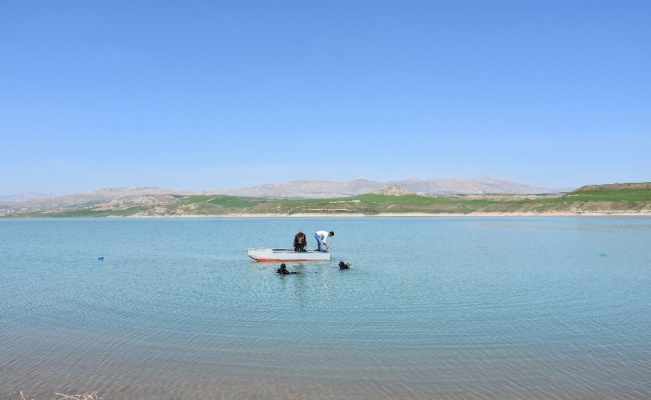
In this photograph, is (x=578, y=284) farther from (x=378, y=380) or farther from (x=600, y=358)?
(x=378, y=380)

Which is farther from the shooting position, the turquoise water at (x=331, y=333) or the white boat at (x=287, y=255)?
the white boat at (x=287, y=255)

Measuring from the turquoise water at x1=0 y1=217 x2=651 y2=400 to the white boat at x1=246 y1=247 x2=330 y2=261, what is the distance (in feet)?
15.5

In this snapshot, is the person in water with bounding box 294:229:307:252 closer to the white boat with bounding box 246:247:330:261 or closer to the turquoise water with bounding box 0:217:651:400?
the white boat with bounding box 246:247:330:261

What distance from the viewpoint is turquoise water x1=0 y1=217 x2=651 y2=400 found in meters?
10.8

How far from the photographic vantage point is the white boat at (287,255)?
3525 centimetres

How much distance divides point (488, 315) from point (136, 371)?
38.1ft

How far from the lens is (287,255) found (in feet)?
116

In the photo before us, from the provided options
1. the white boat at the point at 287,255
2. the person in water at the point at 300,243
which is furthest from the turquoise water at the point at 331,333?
the person in water at the point at 300,243

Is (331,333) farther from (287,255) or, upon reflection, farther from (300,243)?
(287,255)

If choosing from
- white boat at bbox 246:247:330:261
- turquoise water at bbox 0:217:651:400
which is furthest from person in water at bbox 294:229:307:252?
turquoise water at bbox 0:217:651:400

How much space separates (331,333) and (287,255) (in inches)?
806

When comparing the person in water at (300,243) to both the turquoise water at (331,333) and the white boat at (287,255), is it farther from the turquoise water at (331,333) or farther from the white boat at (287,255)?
the turquoise water at (331,333)

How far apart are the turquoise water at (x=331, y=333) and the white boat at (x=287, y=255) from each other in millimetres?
4717

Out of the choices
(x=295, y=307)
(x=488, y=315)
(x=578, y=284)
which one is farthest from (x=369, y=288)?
(x=578, y=284)
